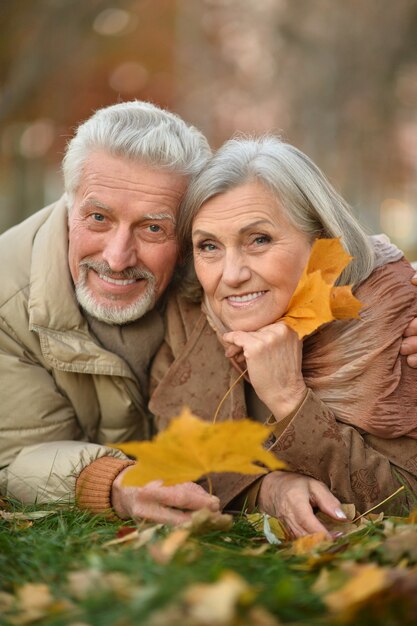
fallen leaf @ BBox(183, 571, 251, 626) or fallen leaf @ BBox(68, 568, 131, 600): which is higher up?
fallen leaf @ BBox(183, 571, 251, 626)

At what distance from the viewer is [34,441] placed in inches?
154

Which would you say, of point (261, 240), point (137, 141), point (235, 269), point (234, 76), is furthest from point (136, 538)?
point (234, 76)

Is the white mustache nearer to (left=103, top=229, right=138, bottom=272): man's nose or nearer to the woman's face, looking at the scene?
(left=103, top=229, right=138, bottom=272): man's nose

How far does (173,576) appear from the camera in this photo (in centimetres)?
207

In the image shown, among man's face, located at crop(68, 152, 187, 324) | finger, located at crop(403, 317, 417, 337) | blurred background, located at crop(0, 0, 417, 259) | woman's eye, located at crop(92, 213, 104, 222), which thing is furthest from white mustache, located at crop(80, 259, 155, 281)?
blurred background, located at crop(0, 0, 417, 259)

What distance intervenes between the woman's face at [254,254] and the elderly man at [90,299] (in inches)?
15.4

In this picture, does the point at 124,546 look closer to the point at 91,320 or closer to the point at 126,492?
the point at 126,492

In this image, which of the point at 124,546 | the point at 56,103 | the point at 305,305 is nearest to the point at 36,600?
the point at 124,546

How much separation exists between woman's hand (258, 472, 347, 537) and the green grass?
0.16 meters

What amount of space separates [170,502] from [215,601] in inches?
52.3

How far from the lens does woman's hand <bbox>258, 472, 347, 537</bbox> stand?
3189 mm

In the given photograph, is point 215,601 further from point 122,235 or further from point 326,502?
point 122,235

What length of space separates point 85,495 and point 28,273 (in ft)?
3.60

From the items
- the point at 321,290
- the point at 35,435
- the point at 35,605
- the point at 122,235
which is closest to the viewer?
the point at 35,605
